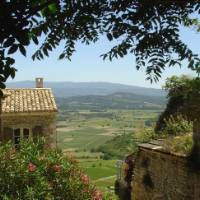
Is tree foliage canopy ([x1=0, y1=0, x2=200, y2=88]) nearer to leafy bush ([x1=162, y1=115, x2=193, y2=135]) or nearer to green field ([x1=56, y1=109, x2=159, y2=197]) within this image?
leafy bush ([x1=162, y1=115, x2=193, y2=135])

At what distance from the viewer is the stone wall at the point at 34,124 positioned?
20.5m

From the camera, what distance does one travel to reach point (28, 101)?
2150 cm

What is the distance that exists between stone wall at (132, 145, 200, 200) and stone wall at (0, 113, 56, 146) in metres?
8.18

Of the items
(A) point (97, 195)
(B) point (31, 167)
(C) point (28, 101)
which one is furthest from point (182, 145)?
(C) point (28, 101)

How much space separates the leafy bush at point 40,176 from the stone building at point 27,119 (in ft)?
19.8

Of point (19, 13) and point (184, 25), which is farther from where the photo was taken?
point (184, 25)

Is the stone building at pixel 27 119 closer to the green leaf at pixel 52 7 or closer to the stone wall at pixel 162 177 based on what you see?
the stone wall at pixel 162 177

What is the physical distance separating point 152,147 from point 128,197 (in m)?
2.96

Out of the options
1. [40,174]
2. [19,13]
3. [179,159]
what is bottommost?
[40,174]

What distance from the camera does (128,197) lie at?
14.5m

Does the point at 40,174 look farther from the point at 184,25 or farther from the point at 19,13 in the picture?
the point at 19,13

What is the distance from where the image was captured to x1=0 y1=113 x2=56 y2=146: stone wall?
20.5 meters

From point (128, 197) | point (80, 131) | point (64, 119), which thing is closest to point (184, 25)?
point (128, 197)

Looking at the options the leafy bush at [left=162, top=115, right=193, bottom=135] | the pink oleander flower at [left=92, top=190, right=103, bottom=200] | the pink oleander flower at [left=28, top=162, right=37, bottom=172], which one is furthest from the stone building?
the leafy bush at [left=162, top=115, right=193, bottom=135]
